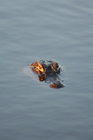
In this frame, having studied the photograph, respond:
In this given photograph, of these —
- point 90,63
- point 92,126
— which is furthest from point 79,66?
point 92,126

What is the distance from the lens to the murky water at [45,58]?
11555 millimetres

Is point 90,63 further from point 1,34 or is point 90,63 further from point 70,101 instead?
point 1,34

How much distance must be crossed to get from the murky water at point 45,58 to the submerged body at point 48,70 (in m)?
0.33

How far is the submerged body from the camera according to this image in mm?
14289

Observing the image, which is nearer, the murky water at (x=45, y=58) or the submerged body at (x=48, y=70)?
the murky water at (x=45, y=58)

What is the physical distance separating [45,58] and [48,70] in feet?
3.72

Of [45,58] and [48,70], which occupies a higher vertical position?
[45,58]

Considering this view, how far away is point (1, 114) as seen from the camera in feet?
39.3

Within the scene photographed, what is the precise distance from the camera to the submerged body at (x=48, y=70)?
1429cm

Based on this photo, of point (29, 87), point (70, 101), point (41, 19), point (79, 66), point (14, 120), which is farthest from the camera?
point (41, 19)

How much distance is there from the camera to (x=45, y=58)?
1559 centimetres

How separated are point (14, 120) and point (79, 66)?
4113mm

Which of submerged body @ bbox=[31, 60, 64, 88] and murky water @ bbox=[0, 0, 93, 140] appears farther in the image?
submerged body @ bbox=[31, 60, 64, 88]

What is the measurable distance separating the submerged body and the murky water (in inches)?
12.8
